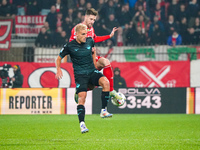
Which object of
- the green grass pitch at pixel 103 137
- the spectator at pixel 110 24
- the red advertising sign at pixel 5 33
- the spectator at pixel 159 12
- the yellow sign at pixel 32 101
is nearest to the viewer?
the green grass pitch at pixel 103 137

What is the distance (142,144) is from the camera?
7574 mm

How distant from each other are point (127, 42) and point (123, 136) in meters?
9.84

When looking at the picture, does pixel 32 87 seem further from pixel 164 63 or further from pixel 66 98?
pixel 164 63

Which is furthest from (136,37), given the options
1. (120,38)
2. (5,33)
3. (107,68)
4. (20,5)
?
(107,68)

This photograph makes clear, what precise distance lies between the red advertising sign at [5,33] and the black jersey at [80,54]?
960cm

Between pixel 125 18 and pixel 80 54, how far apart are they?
434 inches

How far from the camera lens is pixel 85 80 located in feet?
27.4

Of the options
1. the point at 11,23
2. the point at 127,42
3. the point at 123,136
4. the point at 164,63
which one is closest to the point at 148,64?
the point at 164,63

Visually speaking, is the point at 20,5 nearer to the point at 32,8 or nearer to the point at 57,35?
the point at 32,8

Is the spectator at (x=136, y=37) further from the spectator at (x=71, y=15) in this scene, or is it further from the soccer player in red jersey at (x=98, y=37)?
the soccer player in red jersey at (x=98, y=37)

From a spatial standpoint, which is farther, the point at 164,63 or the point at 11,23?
the point at 11,23

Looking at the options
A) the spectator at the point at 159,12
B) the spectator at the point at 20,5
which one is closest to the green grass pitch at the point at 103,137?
the spectator at the point at 159,12

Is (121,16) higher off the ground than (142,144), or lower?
higher

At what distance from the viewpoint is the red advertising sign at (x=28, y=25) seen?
752 inches
